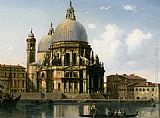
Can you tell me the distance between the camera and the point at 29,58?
109438 millimetres

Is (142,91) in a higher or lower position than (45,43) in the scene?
lower

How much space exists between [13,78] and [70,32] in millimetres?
17669

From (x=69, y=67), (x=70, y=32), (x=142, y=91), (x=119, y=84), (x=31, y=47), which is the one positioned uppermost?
(x=70, y=32)

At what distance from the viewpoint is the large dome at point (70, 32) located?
95.0 metres

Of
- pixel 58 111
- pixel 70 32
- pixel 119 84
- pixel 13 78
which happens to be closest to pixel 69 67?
pixel 70 32

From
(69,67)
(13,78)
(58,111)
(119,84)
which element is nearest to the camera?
(58,111)

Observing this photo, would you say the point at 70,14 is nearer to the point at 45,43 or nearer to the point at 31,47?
the point at 45,43

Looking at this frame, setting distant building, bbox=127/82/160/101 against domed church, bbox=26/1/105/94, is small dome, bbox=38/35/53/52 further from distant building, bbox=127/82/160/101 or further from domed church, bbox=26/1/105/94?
distant building, bbox=127/82/160/101

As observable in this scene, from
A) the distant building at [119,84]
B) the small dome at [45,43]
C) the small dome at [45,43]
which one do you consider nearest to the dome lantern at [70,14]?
the small dome at [45,43]

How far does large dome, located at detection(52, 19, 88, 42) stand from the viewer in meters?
95.0

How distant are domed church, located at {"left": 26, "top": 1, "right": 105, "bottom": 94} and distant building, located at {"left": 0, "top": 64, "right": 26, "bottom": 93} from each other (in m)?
1.73

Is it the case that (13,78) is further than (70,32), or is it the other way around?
(13,78)

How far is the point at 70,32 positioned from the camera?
313 ft

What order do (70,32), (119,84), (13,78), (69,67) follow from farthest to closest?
1. (119,84)
2. (13,78)
3. (70,32)
4. (69,67)
